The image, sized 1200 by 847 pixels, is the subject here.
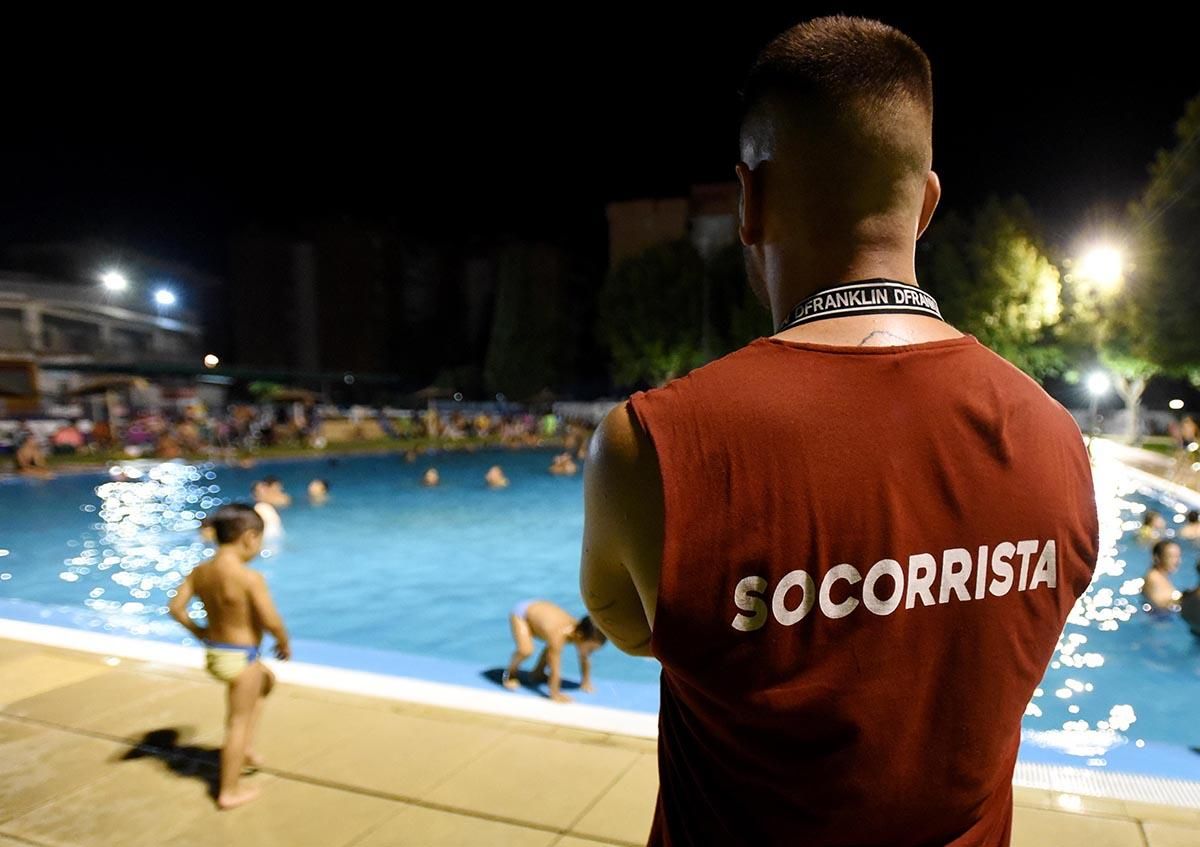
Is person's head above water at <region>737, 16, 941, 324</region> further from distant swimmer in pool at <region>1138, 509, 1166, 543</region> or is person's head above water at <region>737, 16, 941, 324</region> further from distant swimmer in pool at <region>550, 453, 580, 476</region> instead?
distant swimmer in pool at <region>550, 453, 580, 476</region>

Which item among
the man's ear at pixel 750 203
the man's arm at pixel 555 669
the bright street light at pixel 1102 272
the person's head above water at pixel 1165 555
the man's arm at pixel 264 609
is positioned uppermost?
the bright street light at pixel 1102 272

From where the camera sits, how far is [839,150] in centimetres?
96

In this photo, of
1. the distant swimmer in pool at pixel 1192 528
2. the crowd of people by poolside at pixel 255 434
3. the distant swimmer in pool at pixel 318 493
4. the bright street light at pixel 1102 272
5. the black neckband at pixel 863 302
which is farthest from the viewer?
the crowd of people by poolside at pixel 255 434

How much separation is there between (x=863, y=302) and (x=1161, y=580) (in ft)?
33.8

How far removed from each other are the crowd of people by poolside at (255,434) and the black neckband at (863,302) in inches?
699

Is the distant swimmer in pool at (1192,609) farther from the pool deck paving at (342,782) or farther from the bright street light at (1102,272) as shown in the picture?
the bright street light at (1102,272)

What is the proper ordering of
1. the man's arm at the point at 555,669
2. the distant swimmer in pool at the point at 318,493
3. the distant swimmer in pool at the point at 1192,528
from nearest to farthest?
the man's arm at the point at 555,669 < the distant swimmer in pool at the point at 1192,528 < the distant swimmer in pool at the point at 318,493

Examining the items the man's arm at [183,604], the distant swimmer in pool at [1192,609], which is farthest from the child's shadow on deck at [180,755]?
the distant swimmer in pool at [1192,609]

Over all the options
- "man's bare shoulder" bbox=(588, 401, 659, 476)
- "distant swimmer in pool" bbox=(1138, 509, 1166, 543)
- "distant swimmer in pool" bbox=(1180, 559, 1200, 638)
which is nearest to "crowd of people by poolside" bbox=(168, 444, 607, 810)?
"man's bare shoulder" bbox=(588, 401, 659, 476)

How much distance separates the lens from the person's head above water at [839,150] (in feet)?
3.14

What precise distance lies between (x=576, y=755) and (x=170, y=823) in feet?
6.62

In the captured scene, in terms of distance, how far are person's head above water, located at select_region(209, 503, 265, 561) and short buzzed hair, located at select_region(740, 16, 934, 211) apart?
4.14m

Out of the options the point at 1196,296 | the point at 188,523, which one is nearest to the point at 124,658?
the point at 188,523

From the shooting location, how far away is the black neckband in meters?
0.92
